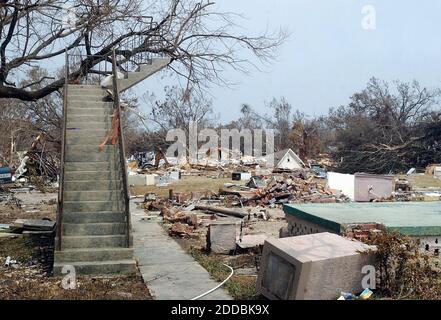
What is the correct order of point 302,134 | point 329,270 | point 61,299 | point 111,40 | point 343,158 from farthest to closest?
point 302,134, point 343,158, point 111,40, point 61,299, point 329,270

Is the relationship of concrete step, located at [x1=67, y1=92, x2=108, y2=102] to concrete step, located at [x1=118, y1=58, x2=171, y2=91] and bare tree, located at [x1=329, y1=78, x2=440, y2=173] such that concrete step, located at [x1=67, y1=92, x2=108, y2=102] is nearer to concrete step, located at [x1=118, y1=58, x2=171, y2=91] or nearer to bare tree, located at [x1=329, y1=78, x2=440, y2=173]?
concrete step, located at [x1=118, y1=58, x2=171, y2=91]

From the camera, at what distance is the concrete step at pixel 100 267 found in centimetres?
805

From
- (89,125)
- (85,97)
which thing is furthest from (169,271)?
(85,97)

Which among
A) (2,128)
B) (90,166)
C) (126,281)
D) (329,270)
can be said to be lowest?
(126,281)

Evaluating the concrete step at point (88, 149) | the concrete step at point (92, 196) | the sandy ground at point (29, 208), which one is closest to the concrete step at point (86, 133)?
the concrete step at point (88, 149)

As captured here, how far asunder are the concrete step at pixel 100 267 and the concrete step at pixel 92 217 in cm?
109

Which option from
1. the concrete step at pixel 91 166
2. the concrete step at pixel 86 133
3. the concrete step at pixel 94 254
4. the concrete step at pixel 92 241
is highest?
the concrete step at pixel 86 133

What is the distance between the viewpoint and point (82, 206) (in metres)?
9.47

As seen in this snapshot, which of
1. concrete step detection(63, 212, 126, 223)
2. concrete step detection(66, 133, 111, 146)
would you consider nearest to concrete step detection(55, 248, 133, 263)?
concrete step detection(63, 212, 126, 223)

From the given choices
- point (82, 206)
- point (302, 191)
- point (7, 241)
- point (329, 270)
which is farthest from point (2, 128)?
point (329, 270)

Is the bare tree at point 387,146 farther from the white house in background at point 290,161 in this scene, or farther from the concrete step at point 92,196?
the concrete step at point 92,196

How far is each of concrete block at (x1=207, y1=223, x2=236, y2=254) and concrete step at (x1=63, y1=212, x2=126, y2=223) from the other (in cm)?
186

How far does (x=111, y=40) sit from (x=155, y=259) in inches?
305
